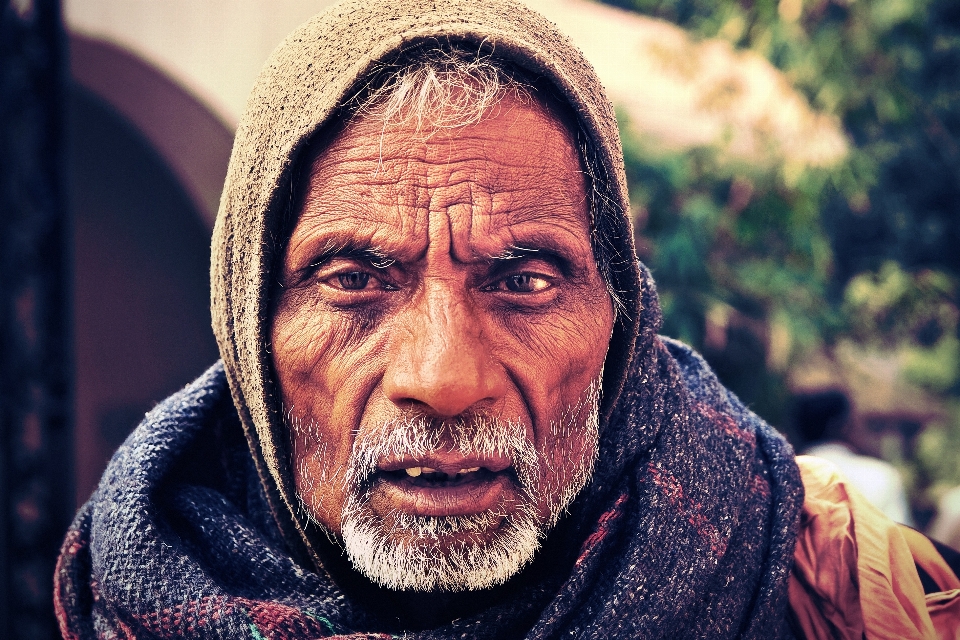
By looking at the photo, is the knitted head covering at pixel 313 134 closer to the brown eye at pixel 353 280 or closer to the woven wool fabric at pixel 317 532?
the woven wool fabric at pixel 317 532

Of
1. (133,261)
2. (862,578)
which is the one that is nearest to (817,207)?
(862,578)

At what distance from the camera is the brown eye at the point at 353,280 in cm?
146

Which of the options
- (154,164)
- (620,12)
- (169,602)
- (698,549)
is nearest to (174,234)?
(154,164)

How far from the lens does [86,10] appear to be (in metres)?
4.60

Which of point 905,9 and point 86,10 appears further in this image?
point 905,9

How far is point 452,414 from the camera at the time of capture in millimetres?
1330

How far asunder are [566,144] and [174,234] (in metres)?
5.17

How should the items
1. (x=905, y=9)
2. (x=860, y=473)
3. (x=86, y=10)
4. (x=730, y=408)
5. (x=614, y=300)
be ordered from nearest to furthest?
(x=614, y=300) → (x=730, y=408) → (x=860, y=473) → (x=86, y=10) → (x=905, y=9)

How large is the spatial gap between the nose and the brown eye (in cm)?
11

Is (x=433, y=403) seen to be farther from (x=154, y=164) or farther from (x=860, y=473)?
(x=154, y=164)

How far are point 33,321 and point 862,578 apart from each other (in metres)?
3.26

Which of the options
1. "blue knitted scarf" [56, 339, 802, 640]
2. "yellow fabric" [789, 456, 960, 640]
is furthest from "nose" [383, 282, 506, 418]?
"yellow fabric" [789, 456, 960, 640]

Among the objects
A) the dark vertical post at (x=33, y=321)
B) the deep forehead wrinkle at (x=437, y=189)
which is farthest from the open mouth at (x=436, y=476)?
the dark vertical post at (x=33, y=321)

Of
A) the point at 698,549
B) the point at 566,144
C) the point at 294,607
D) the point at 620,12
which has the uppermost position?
the point at 620,12
